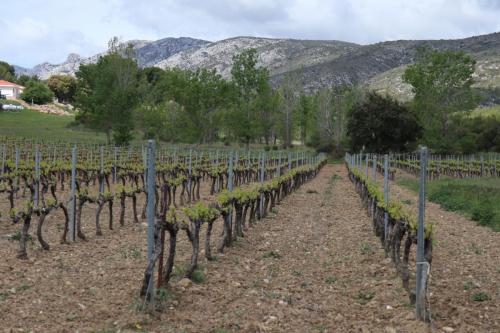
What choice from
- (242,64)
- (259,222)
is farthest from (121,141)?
(259,222)

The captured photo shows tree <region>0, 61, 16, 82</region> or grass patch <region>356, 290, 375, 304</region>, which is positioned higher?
tree <region>0, 61, 16, 82</region>

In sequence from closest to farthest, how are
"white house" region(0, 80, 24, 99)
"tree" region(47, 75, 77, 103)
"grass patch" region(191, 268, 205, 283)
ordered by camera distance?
"grass patch" region(191, 268, 205, 283) → "white house" region(0, 80, 24, 99) → "tree" region(47, 75, 77, 103)

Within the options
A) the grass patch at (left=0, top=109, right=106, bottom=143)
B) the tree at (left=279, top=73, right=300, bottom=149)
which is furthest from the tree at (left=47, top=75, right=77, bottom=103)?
the tree at (left=279, top=73, right=300, bottom=149)

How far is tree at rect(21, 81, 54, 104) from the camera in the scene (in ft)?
289

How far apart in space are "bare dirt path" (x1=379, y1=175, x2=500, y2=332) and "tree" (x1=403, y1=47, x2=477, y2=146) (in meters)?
51.6

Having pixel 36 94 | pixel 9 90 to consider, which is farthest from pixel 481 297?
pixel 9 90

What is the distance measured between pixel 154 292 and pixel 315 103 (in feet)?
237

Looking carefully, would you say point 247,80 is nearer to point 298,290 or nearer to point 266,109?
point 266,109

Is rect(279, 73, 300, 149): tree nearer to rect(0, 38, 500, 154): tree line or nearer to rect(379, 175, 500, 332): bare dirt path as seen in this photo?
rect(0, 38, 500, 154): tree line

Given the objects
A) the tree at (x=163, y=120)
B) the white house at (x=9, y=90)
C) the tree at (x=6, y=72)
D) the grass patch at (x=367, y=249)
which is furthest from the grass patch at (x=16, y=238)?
the tree at (x=6, y=72)

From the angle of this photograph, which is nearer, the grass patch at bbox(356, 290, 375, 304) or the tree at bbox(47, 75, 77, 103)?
the grass patch at bbox(356, 290, 375, 304)

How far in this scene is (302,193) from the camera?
22.3 metres

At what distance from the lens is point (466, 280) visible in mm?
7504

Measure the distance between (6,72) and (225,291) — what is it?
119499 mm
